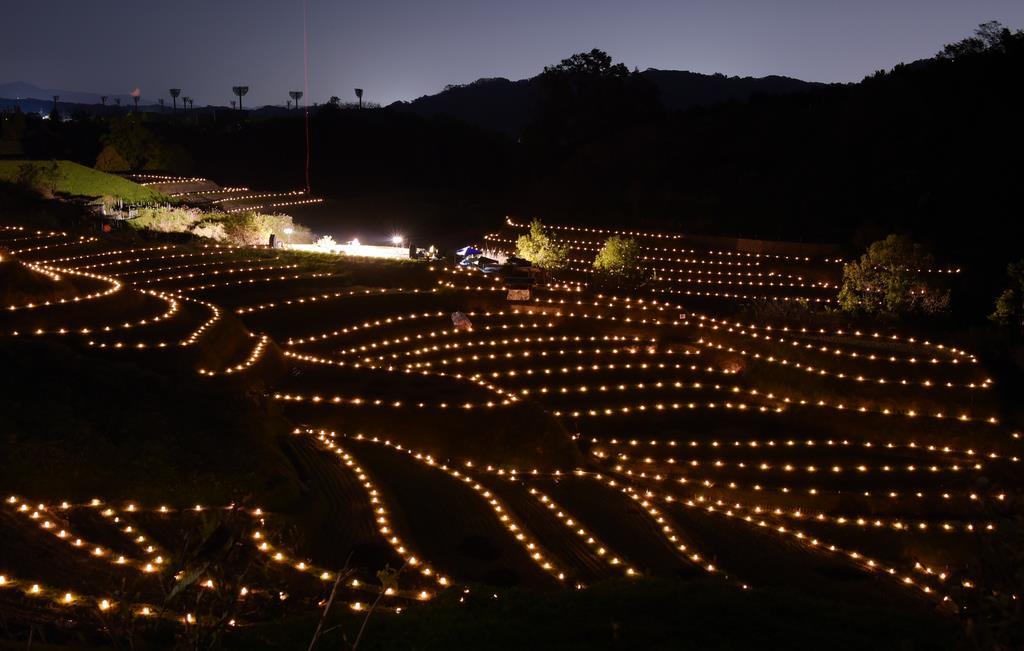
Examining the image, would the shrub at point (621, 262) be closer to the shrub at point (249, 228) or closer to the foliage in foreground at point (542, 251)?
the foliage in foreground at point (542, 251)

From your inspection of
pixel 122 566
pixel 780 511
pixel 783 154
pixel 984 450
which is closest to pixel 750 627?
pixel 122 566

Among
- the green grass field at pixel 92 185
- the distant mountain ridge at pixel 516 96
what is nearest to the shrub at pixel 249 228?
the green grass field at pixel 92 185

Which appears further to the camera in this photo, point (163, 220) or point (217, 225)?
point (217, 225)

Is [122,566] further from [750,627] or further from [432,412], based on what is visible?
[432,412]

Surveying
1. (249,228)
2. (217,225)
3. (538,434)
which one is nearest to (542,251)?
(249,228)

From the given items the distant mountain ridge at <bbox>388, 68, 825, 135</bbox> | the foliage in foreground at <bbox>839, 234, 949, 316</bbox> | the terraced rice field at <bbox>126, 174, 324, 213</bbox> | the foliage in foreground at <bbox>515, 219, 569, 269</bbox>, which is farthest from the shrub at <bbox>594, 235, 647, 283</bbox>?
the distant mountain ridge at <bbox>388, 68, 825, 135</bbox>

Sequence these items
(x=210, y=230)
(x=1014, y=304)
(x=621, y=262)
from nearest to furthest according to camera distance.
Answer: (x=1014, y=304), (x=621, y=262), (x=210, y=230)

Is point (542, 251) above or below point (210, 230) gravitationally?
below

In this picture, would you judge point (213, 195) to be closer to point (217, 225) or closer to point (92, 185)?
point (92, 185)

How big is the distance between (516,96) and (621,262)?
94709 mm

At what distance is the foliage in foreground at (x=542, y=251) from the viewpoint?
84.8 feet

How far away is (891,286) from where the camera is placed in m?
22.0

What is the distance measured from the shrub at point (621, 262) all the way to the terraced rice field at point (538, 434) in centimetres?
141

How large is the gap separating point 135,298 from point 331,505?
8116 mm
